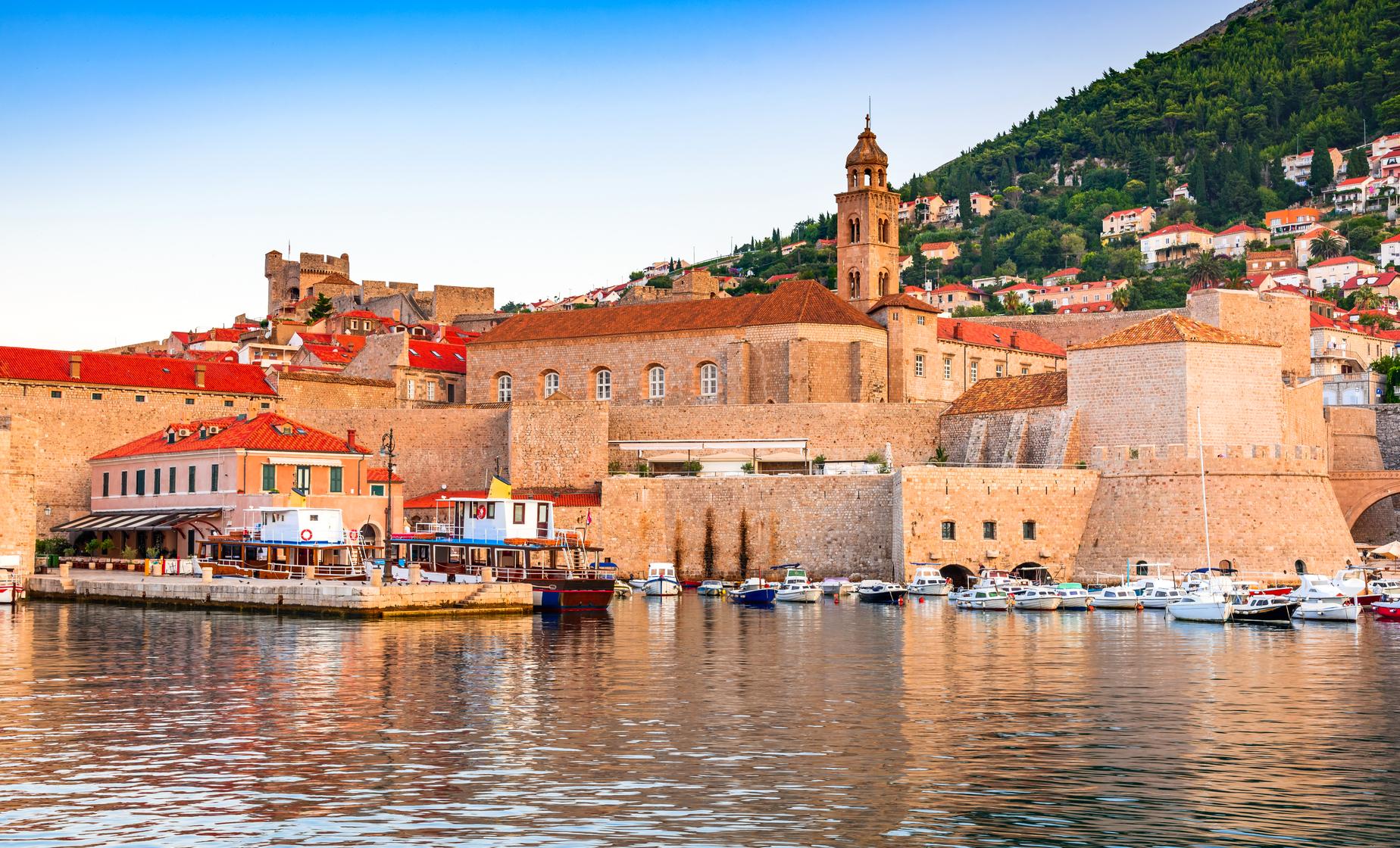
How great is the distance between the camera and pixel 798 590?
45.6 meters

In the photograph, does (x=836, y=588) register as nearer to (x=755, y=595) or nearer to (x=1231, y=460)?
(x=755, y=595)

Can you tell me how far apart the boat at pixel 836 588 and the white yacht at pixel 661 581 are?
4586 millimetres

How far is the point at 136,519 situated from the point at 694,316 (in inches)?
898

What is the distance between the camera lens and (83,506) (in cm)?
5228

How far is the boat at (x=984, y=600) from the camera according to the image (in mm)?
42656

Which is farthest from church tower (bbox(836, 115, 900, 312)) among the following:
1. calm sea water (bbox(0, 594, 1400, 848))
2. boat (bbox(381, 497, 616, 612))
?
calm sea water (bbox(0, 594, 1400, 848))

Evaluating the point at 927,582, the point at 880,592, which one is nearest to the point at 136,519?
the point at 880,592

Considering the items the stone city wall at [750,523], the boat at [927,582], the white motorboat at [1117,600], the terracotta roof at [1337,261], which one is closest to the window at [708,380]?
the stone city wall at [750,523]

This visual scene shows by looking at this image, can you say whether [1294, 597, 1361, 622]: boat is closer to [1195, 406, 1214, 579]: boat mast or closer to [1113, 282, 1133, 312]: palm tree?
[1195, 406, 1214, 579]: boat mast

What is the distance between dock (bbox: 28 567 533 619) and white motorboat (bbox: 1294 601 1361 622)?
1904 centimetres

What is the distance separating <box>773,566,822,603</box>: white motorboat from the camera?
4534 cm

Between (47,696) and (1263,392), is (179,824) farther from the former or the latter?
(1263,392)

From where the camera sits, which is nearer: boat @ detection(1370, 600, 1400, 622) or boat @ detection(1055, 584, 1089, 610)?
boat @ detection(1370, 600, 1400, 622)

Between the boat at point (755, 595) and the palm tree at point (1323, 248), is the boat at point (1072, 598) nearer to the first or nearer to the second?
the boat at point (755, 595)
